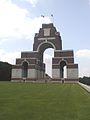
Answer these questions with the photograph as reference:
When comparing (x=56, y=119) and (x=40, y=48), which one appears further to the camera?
(x=40, y=48)

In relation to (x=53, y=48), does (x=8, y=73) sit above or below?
below

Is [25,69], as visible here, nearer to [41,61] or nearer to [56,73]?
[41,61]

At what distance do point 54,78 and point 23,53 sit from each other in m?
11.6

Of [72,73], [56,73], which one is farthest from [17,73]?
[72,73]

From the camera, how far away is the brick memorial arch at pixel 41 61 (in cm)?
6719

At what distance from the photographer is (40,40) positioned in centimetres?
7238

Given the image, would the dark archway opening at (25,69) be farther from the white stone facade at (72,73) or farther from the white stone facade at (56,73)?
the white stone facade at (72,73)

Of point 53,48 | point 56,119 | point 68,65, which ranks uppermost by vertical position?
point 53,48

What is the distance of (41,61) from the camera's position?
75750 millimetres

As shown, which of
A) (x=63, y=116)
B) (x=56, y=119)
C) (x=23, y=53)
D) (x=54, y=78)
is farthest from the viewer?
(x=23, y=53)

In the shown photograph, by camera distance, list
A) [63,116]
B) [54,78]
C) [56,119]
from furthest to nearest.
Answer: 1. [54,78]
2. [63,116]
3. [56,119]

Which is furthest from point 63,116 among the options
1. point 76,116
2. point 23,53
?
point 23,53

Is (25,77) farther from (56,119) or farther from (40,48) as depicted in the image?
(56,119)

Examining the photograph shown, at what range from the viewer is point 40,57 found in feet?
242
